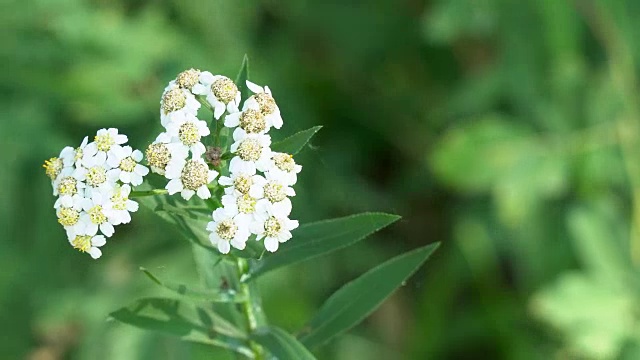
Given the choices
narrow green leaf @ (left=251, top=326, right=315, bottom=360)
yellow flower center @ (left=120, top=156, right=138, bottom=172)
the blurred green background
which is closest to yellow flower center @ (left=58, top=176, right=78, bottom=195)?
yellow flower center @ (left=120, top=156, right=138, bottom=172)

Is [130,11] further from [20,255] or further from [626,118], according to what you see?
[626,118]

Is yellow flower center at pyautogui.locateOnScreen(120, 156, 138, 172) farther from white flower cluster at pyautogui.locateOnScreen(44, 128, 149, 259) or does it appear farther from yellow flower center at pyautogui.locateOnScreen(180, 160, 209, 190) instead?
yellow flower center at pyautogui.locateOnScreen(180, 160, 209, 190)

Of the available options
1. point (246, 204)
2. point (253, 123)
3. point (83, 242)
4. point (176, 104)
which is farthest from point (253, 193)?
point (83, 242)

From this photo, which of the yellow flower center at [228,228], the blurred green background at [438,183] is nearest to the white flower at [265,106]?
the yellow flower center at [228,228]

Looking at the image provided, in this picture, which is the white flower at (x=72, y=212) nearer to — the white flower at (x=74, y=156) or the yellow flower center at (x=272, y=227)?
the white flower at (x=74, y=156)

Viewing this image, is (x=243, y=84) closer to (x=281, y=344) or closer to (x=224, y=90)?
(x=224, y=90)

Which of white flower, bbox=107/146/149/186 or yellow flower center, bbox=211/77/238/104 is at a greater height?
yellow flower center, bbox=211/77/238/104

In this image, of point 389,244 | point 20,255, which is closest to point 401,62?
point 389,244
